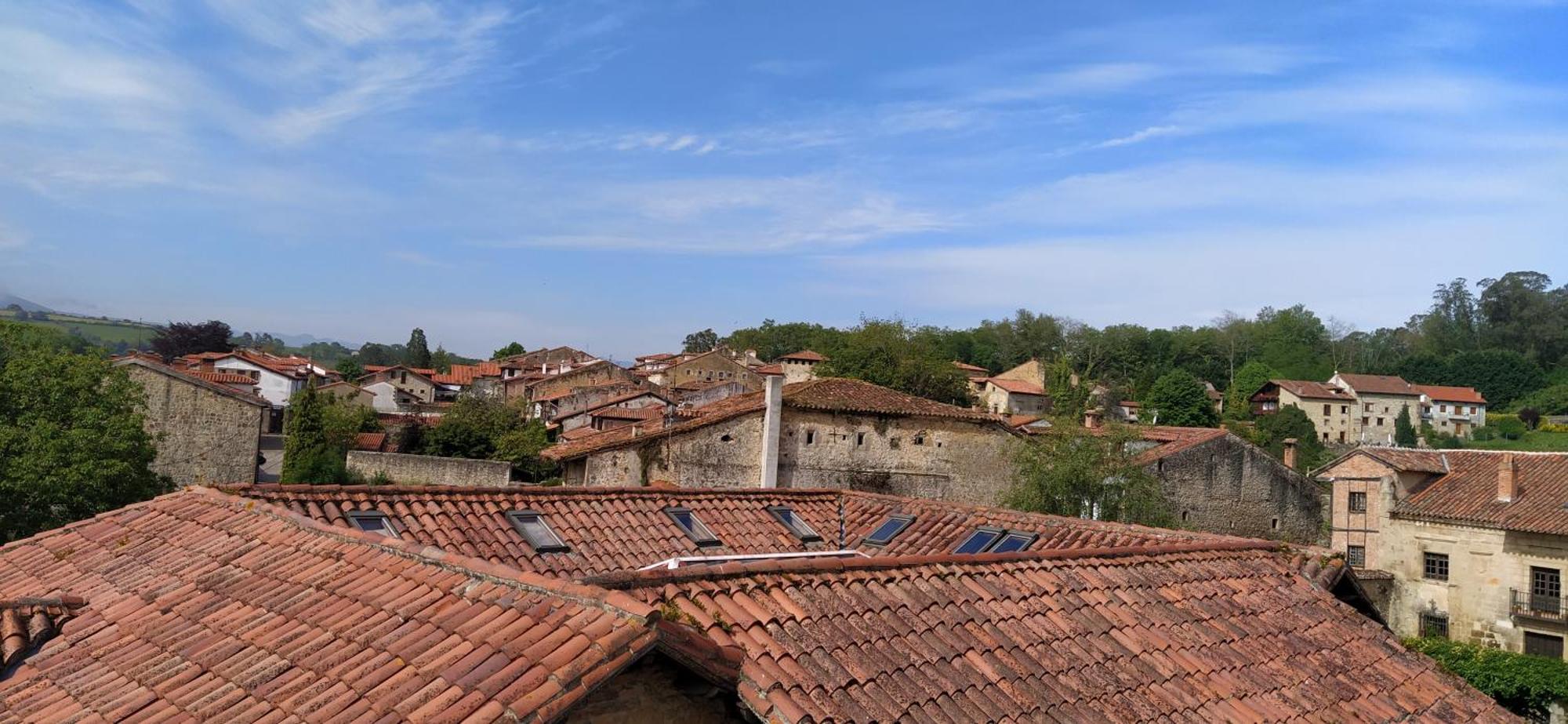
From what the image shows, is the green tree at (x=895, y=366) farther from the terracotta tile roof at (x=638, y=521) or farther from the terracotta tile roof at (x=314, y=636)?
the terracotta tile roof at (x=314, y=636)

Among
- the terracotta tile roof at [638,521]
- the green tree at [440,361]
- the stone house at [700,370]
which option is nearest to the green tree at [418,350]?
the green tree at [440,361]

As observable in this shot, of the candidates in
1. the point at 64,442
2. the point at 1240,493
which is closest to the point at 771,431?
the point at 64,442

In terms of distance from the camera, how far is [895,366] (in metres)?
54.9

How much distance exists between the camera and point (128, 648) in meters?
6.22

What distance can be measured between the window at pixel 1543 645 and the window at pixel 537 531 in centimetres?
2894

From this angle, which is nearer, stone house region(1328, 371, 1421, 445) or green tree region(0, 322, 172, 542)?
green tree region(0, 322, 172, 542)

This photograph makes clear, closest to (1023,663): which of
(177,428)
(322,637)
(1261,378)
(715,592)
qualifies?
(715,592)

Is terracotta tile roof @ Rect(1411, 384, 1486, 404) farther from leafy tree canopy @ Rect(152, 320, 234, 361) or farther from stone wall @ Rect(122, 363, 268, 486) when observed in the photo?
leafy tree canopy @ Rect(152, 320, 234, 361)

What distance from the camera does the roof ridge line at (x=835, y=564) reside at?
19.0ft

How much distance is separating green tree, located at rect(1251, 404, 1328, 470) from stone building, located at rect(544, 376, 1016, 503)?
37.3 m

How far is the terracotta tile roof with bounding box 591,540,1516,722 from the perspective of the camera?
5516 mm

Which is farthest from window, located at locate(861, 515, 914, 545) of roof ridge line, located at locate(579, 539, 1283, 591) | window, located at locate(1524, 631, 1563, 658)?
window, located at locate(1524, 631, 1563, 658)

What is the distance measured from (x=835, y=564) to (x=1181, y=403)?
68731 millimetres

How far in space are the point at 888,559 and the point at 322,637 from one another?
12.4ft
